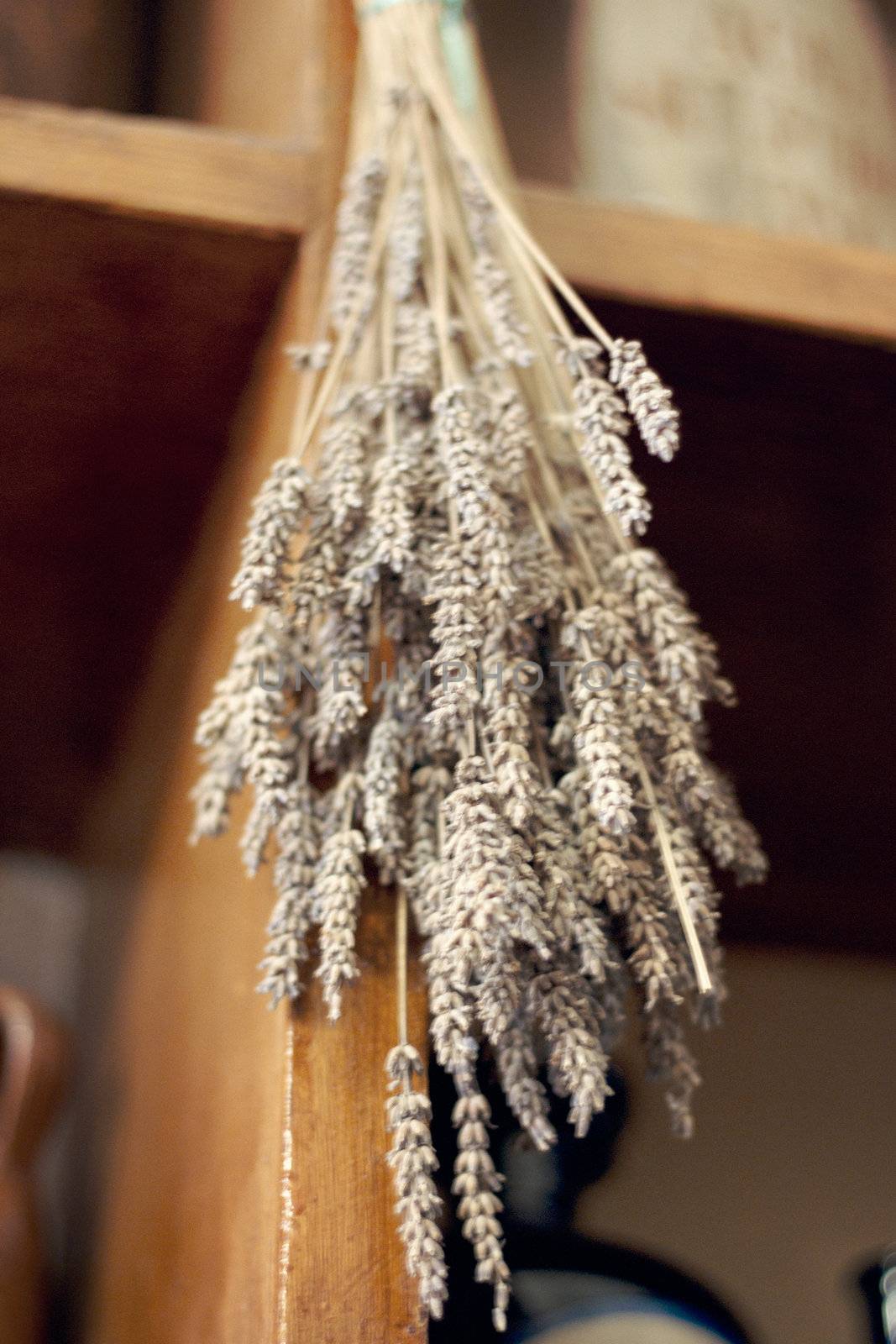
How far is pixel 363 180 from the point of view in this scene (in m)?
0.62

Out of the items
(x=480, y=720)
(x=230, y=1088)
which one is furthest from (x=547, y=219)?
(x=230, y=1088)

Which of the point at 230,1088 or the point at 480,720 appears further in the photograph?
the point at 230,1088

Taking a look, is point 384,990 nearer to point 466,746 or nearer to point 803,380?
point 466,746

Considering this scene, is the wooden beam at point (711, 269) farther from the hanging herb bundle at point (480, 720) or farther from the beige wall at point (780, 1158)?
the beige wall at point (780, 1158)

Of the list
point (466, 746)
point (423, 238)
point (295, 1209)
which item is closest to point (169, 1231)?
point (295, 1209)

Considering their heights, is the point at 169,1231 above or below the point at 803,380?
below

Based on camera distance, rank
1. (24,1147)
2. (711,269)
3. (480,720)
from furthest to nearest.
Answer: (24,1147) < (711,269) < (480,720)

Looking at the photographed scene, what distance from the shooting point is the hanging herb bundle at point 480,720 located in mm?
445

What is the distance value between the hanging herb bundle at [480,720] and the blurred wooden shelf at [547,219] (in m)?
0.11

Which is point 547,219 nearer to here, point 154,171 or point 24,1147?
point 154,171

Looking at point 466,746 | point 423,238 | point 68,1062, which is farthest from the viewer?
point 68,1062

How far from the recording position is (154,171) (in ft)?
2.17

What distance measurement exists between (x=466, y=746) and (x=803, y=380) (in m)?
0.42

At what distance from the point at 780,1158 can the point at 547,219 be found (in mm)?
874
